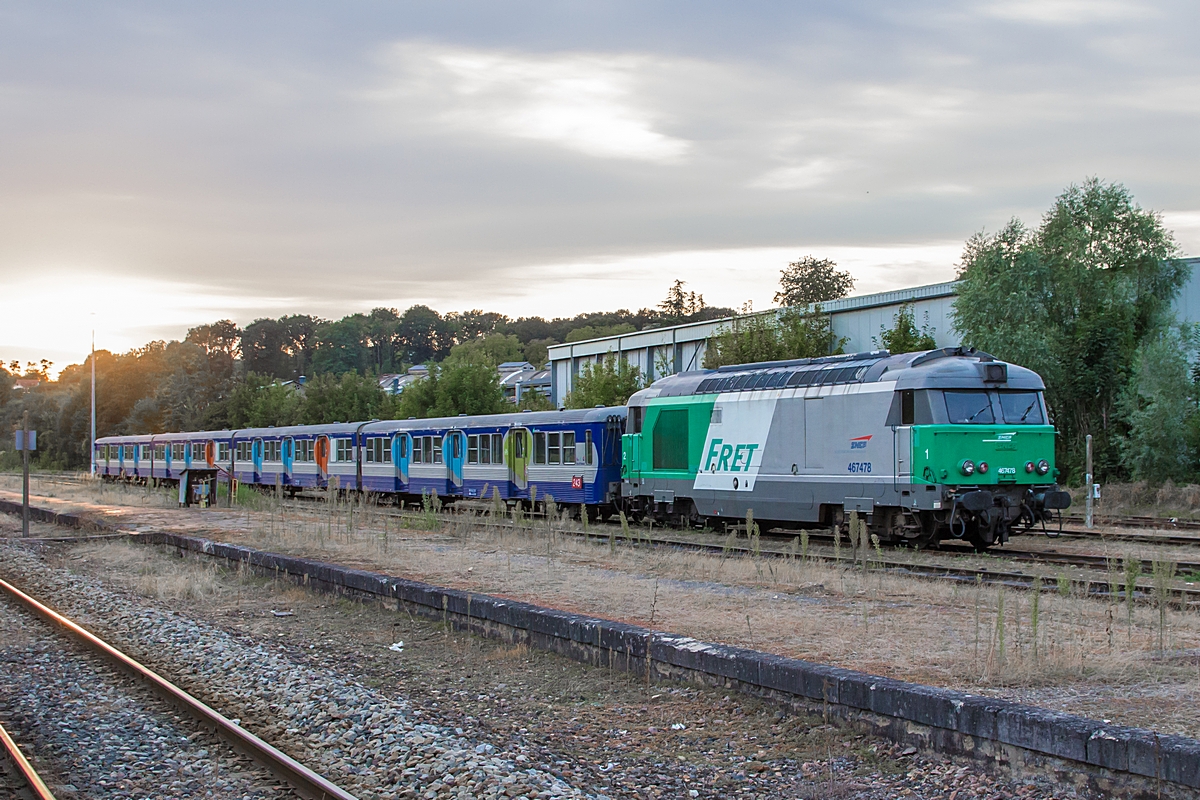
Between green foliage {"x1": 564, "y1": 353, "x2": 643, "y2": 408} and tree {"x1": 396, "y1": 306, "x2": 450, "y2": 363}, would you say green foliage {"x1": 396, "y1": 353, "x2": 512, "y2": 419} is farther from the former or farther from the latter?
tree {"x1": 396, "y1": 306, "x2": 450, "y2": 363}

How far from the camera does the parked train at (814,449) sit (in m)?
17.5

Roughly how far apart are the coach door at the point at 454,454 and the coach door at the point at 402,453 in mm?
2273

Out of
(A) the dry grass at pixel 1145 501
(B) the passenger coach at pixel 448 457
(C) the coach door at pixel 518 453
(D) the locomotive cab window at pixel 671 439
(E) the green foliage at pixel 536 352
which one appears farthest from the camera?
(E) the green foliage at pixel 536 352

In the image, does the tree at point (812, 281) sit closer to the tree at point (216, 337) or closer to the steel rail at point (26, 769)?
the tree at point (216, 337)

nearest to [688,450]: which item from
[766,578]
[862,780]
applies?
[766,578]

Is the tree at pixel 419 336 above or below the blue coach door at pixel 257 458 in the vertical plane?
above

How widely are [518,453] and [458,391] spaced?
24.3m

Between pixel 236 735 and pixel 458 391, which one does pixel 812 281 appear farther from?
pixel 236 735

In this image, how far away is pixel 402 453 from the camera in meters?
33.8

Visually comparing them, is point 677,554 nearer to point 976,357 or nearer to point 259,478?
point 976,357

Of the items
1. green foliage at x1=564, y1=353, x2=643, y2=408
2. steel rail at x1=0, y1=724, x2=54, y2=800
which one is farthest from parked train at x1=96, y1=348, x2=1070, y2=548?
green foliage at x1=564, y1=353, x2=643, y2=408

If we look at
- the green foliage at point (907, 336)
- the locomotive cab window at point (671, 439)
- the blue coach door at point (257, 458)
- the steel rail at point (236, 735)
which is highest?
the green foliage at point (907, 336)

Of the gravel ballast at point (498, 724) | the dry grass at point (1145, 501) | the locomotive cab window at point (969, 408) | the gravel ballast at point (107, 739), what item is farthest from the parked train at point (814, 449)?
the gravel ballast at point (107, 739)

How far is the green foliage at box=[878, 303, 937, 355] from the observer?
3887cm
